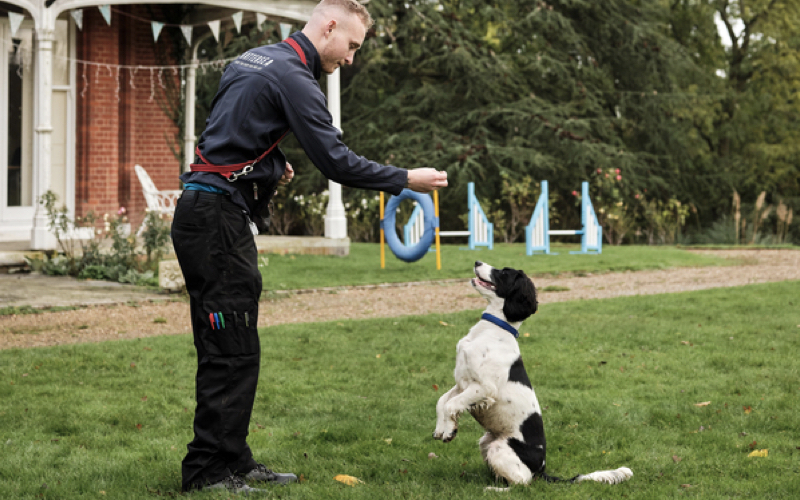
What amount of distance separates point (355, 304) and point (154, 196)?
5.12 meters

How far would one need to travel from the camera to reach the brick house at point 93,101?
11.9 m

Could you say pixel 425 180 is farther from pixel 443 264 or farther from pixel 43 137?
pixel 443 264

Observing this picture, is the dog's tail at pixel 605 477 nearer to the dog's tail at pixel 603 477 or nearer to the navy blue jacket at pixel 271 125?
the dog's tail at pixel 603 477

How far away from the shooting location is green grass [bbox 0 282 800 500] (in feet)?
12.4

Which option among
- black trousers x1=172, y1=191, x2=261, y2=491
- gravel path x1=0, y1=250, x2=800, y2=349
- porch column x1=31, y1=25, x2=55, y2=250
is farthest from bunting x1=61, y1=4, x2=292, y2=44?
black trousers x1=172, y1=191, x2=261, y2=491

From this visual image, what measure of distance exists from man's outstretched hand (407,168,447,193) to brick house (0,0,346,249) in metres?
9.06

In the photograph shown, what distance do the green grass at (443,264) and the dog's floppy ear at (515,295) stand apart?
6.91 m

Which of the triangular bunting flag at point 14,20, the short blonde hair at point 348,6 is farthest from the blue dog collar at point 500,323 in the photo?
the triangular bunting flag at point 14,20

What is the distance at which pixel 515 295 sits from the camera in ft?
11.8

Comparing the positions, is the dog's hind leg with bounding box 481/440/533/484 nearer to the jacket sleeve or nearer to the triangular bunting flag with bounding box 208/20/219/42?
the jacket sleeve

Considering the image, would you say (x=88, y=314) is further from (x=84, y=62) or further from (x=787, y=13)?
(x=787, y=13)

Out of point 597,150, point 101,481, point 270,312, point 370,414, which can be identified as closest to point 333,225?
point 270,312

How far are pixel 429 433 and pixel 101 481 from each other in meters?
1.68

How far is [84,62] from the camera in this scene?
12.9 metres
